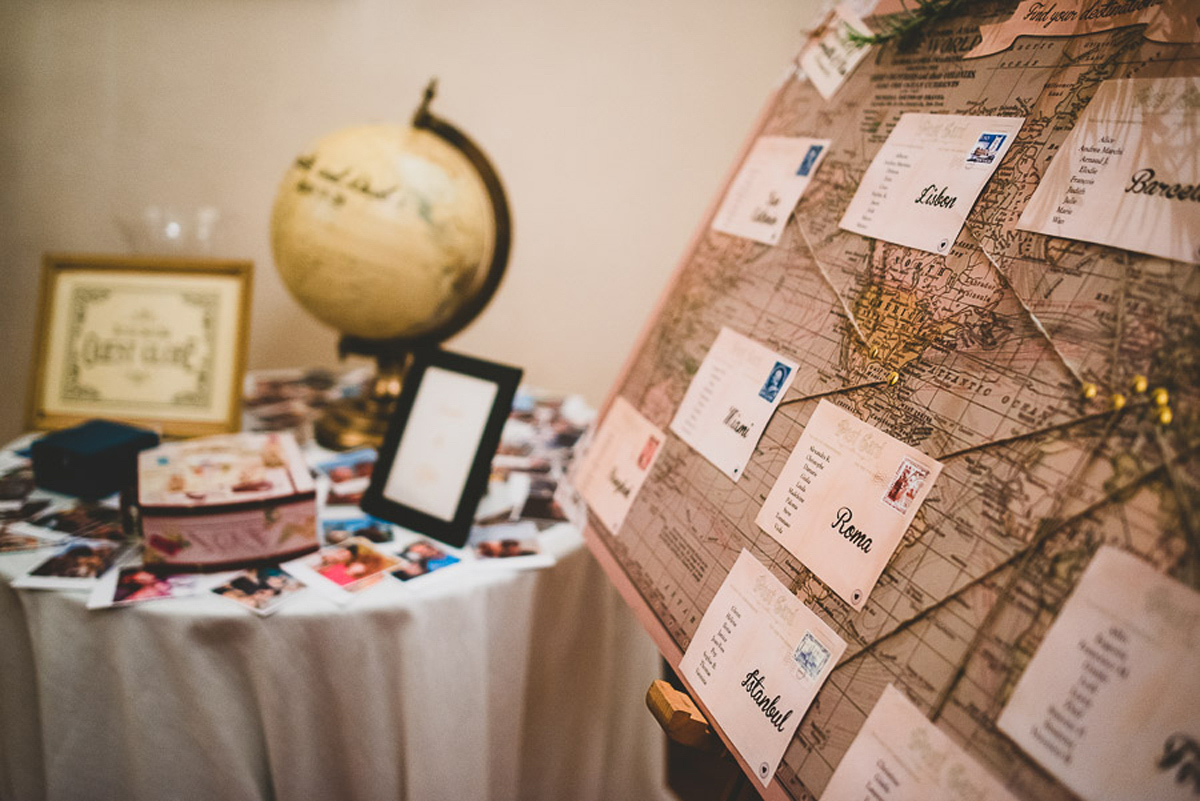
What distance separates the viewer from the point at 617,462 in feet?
2.97

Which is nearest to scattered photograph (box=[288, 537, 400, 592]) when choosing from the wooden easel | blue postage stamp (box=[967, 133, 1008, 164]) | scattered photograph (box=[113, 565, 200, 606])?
scattered photograph (box=[113, 565, 200, 606])

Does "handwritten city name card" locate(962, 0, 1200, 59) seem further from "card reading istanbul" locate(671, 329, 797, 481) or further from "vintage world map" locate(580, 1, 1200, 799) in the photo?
"card reading istanbul" locate(671, 329, 797, 481)

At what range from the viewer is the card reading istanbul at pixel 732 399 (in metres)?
0.71

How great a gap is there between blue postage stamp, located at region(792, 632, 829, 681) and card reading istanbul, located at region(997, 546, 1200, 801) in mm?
137

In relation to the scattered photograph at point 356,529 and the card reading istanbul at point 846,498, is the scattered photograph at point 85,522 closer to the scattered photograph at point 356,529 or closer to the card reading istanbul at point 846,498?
the scattered photograph at point 356,529

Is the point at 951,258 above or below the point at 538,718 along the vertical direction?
above

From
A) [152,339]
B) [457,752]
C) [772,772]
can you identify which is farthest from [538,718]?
[152,339]

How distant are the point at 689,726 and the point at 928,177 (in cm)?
54

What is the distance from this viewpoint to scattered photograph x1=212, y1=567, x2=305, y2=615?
33.2 inches

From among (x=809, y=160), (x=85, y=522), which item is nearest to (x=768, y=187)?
(x=809, y=160)

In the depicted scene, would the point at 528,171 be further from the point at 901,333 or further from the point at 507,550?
the point at 901,333

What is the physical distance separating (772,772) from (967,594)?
0.21m

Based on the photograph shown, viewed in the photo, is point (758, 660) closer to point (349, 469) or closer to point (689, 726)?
point (689, 726)

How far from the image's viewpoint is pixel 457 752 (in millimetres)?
940
